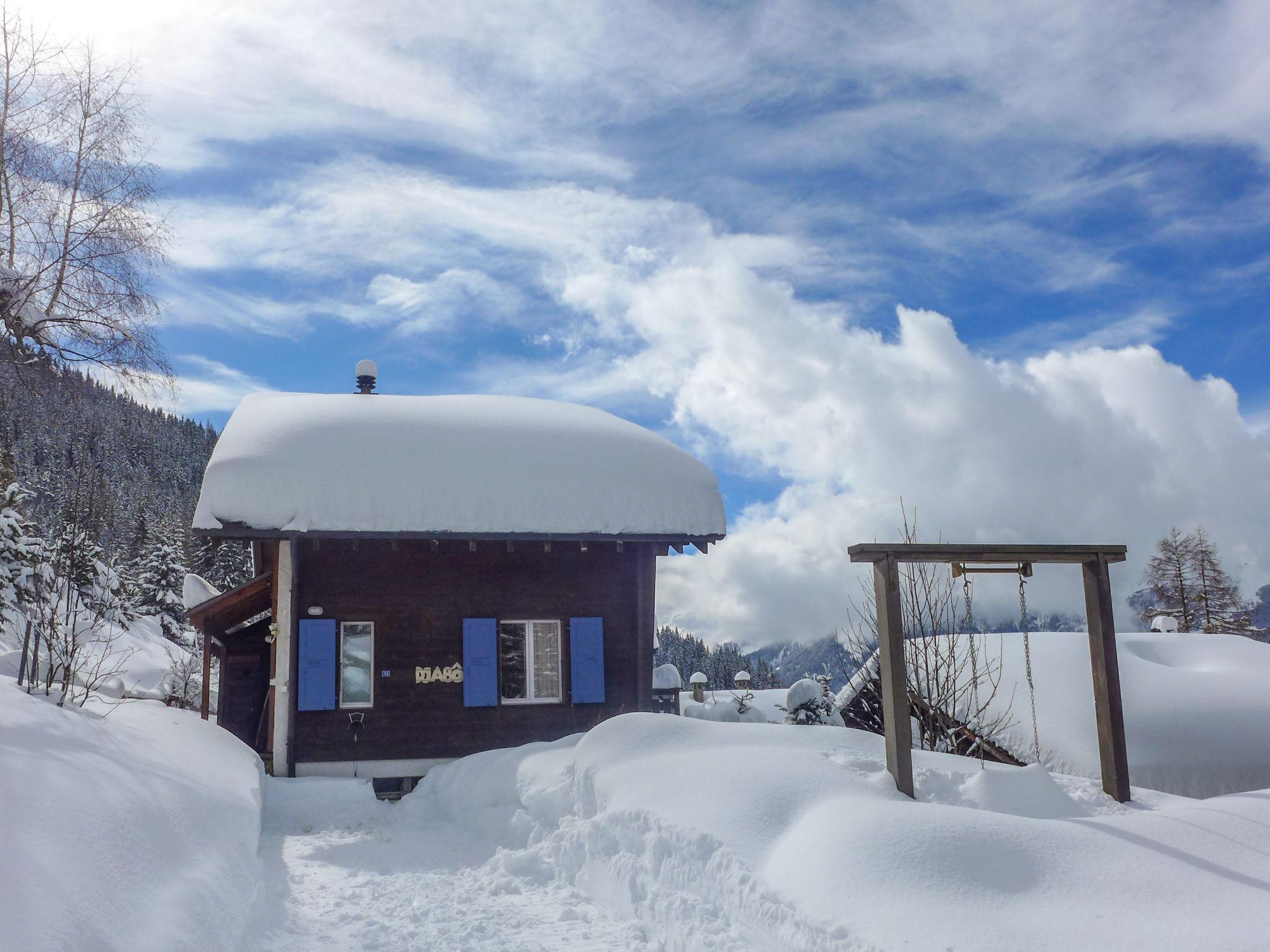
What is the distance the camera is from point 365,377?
1681 centimetres

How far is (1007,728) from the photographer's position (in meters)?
13.1

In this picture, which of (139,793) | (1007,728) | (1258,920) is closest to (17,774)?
(139,793)

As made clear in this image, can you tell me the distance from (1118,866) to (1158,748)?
7.86 metres

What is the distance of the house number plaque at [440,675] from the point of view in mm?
12766

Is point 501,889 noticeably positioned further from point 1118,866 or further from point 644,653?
point 644,653

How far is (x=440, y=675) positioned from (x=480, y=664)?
0.57 metres

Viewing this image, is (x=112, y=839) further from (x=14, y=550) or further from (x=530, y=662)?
(x=14, y=550)

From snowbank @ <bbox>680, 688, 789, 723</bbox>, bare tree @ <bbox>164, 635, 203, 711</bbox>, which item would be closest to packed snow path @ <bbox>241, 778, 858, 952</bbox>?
snowbank @ <bbox>680, 688, 789, 723</bbox>

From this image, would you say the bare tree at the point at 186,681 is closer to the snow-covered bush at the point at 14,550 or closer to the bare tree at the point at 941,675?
the snow-covered bush at the point at 14,550

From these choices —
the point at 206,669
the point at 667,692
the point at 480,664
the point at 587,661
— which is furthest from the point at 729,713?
the point at 206,669

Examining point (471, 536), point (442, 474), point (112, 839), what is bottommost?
point (112, 839)

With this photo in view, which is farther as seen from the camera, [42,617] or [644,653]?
[644,653]

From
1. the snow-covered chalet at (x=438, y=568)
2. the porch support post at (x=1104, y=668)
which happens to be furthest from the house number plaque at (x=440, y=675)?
the porch support post at (x=1104, y=668)

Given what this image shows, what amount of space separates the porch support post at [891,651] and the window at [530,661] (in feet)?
21.9
